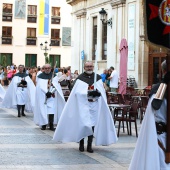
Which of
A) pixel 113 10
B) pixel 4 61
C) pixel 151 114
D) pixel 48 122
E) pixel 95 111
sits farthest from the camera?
pixel 4 61

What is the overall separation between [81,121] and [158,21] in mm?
4955

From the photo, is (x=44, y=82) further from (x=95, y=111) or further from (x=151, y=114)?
(x=151, y=114)

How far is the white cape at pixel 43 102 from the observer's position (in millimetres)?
14590

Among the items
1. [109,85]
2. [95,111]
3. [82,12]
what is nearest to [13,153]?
[95,111]

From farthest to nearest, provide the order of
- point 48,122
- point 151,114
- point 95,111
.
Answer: point 48,122
point 95,111
point 151,114

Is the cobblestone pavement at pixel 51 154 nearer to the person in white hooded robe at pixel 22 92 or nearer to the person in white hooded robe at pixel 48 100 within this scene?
the person in white hooded robe at pixel 48 100

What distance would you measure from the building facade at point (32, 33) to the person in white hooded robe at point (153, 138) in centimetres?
5531

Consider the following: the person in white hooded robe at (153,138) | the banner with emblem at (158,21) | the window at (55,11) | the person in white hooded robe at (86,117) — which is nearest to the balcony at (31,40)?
the window at (55,11)

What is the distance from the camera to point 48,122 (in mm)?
15047

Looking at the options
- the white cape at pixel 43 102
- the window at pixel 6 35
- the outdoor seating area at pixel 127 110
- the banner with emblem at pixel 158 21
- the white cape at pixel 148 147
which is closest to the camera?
the white cape at pixel 148 147

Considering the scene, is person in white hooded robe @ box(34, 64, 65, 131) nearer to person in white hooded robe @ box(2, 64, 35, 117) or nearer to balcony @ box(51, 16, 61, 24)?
person in white hooded robe @ box(2, 64, 35, 117)

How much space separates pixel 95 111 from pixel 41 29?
53151 mm

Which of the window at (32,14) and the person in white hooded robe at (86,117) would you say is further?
the window at (32,14)

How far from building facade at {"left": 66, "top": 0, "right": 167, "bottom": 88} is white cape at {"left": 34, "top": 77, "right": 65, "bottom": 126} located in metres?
7.52
